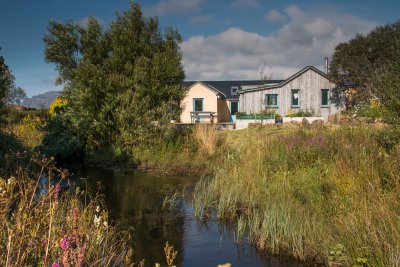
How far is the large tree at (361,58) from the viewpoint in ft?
122

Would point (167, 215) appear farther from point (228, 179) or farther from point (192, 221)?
point (228, 179)

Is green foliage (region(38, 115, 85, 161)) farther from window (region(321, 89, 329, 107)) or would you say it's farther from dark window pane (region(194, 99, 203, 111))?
window (region(321, 89, 329, 107))

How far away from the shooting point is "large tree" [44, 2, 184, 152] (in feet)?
67.3

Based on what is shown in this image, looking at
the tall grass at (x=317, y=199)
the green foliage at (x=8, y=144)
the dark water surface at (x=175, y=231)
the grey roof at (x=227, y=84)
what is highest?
the grey roof at (x=227, y=84)

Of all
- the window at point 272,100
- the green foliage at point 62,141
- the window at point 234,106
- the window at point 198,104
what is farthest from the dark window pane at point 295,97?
the green foliage at point 62,141

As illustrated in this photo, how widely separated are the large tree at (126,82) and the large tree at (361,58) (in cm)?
2122

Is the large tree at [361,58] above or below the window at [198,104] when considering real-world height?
above

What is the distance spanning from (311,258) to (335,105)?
31.8 m

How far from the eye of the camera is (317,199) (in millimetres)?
8859

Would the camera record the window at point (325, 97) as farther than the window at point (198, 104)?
No

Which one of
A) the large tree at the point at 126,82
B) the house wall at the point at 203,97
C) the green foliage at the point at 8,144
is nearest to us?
the green foliage at the point at 8,144

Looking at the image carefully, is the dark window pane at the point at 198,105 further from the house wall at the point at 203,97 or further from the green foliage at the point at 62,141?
the green foliage at the point at 62,141

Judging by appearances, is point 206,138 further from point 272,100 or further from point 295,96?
point 295,96

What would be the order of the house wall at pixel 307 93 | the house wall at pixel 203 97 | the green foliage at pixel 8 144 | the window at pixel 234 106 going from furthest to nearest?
the window at pixel 234 106 < the house wall at pixel 203 97 < the house wall at pixel 307 93 < the green foliage at pixel 8 144
